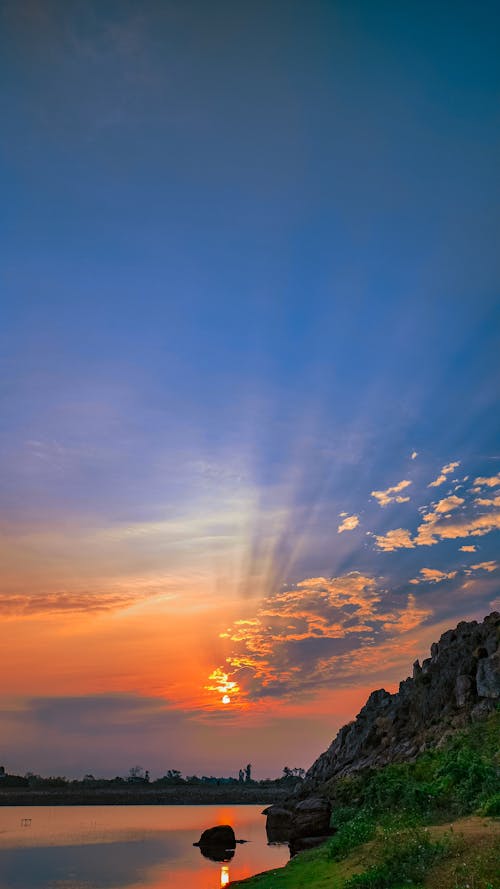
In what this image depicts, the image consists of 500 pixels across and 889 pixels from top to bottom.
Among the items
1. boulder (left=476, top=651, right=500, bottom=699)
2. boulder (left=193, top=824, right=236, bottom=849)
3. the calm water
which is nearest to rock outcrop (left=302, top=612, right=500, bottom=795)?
boulder (left=476, top=651, right=500, bottom=699)

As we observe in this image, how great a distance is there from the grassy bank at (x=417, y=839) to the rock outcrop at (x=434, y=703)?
29568 millimetres

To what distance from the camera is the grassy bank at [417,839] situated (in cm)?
2486

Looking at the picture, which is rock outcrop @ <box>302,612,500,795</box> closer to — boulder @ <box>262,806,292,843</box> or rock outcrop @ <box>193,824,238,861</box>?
boulder @ <box>262,806,292,843</box>

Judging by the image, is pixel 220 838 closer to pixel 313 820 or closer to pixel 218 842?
pixel 218 842

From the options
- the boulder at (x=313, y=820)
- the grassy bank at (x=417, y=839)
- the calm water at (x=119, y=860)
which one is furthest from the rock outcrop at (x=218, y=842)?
the grassy bank at (x=417, y=839)

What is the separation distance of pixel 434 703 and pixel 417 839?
76.0m

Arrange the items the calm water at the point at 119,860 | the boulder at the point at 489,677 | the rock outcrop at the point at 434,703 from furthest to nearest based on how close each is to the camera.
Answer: the rock outcrop at the point at 434,703 < the boulder at the point at 489,677 < the calm water at the point at 119,860

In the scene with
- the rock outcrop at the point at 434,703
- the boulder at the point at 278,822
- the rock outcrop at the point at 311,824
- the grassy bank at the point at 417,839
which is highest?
the rock outcrop at the point at 434,703

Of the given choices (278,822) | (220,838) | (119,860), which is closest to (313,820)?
(220,838)

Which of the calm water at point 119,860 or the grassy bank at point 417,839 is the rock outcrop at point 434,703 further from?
the grassy bank at point 417,839

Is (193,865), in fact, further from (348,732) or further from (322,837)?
(348,732)

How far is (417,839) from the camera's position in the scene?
28.5 meters

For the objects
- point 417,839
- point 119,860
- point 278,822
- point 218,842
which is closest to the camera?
point 417,839

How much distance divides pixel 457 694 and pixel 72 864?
53.5 m
